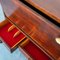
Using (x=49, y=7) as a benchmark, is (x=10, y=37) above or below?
below

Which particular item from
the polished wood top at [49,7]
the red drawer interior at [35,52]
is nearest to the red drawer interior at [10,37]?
the red drawer interior at [35,52]

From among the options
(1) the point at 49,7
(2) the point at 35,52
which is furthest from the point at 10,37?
(1) the point at 49,7

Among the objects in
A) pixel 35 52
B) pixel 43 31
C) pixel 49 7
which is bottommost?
pixel 35 52

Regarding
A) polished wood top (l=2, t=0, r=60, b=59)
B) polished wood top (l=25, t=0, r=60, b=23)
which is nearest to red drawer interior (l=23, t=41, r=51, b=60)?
polished wood top (l=2, t=0, r=60, b=59)

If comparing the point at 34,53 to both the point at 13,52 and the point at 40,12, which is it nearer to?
the point at 13,52

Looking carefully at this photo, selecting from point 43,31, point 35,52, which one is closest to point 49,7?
point 43,31

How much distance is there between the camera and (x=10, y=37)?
2.52 feet

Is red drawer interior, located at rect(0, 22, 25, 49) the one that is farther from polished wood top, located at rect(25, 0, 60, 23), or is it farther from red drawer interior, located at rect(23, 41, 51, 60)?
polished wood top, located at rect(25, 0, 60, 23)

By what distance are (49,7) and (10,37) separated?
14.1 inches

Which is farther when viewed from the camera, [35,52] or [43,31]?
[35,52]

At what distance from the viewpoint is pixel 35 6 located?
20.6 inches

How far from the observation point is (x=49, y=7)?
0.49 metres

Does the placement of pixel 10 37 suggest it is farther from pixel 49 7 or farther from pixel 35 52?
pixel 49 7

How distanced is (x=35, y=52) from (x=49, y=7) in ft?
0.97
